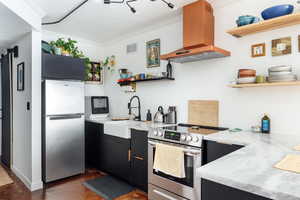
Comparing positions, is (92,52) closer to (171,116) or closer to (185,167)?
(171,116)

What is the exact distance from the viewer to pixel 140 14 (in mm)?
2891

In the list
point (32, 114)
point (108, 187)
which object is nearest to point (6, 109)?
point (32, 114)

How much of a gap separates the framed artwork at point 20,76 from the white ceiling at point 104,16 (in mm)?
810

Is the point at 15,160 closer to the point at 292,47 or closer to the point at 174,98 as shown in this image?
the point at 174,98

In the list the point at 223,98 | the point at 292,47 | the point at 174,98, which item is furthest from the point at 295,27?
the point at 174,98

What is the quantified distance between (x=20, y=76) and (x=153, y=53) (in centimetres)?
216

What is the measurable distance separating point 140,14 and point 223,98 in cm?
168

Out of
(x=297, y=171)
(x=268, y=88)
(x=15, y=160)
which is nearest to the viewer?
(x=297, y=171)

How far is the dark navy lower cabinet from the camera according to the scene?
33.4 inches

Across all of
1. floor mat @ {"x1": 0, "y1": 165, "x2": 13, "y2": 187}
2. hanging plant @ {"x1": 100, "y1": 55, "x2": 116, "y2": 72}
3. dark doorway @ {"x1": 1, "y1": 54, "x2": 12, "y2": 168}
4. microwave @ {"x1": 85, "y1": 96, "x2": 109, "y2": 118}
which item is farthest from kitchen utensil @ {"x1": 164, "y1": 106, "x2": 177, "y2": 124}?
dark doorway @ {"x1": 1, "y1": 54, "x2": 12, "y2": 168}

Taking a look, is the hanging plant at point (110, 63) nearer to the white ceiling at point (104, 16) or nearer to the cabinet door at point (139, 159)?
the white ceiling at point (104, 16)

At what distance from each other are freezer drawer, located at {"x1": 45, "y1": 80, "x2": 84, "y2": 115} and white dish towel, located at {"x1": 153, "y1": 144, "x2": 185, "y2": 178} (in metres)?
1.66

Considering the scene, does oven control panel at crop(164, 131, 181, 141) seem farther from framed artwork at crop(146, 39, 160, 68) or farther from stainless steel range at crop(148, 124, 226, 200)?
framed artwork at crop(146, 39, 160, 68)

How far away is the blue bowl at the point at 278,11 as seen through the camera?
6.07 ft
